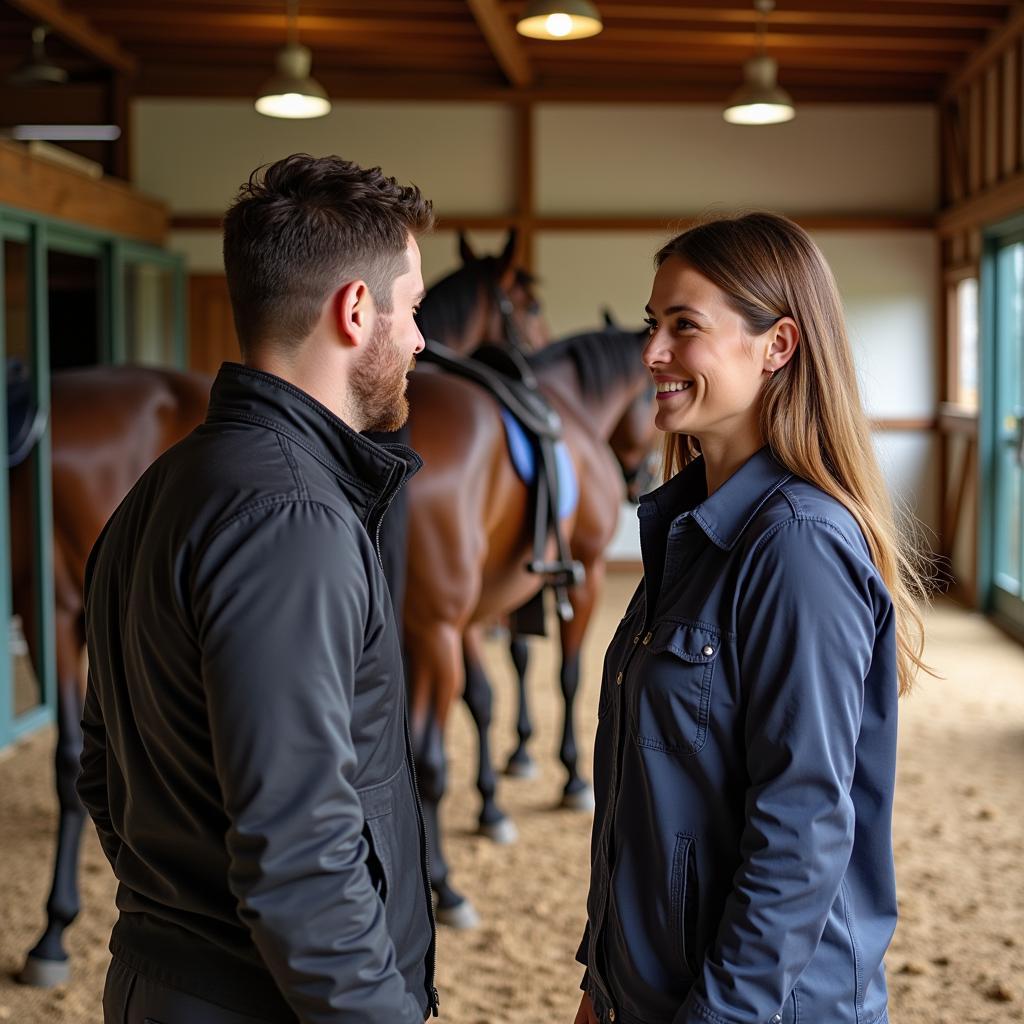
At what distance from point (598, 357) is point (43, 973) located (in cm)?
286

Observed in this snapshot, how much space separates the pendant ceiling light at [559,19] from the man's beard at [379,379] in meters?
4.50

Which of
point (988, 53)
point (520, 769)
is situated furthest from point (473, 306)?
point (988, 53)

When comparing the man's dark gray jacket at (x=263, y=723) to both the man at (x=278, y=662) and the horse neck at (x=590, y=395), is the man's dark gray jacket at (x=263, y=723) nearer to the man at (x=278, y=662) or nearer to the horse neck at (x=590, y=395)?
the man at (x=278, y=662)

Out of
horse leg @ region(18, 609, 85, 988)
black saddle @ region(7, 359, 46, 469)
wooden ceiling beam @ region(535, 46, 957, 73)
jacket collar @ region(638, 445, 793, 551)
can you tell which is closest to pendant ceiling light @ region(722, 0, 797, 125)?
wooden ceiling beam @ region(535, 46, 957, 73)

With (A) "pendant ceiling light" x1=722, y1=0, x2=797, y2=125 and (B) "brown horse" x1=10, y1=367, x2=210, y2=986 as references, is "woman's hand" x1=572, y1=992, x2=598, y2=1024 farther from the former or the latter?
(A) "pendant ceiling light" x1=722, y1=0, x2=797, y2=125

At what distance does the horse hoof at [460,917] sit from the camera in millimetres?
3416

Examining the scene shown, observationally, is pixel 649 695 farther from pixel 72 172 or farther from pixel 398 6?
pixel 398 6

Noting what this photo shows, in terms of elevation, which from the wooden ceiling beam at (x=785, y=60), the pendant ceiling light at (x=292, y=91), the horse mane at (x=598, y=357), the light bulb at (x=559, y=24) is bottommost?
the horse mane at (x=598, y=357)

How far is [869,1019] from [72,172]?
618 centimetres

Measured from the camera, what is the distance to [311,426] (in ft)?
4.10

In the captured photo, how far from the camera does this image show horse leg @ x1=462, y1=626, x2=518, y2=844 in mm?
4066

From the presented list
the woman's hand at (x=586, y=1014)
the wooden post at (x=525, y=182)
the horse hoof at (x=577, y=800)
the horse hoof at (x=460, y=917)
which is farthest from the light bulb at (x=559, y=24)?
the woman's hand at (x=586, y=1014)

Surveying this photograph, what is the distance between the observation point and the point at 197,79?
380 inches

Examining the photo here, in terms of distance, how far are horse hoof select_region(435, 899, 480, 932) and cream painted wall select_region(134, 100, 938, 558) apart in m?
6.52
